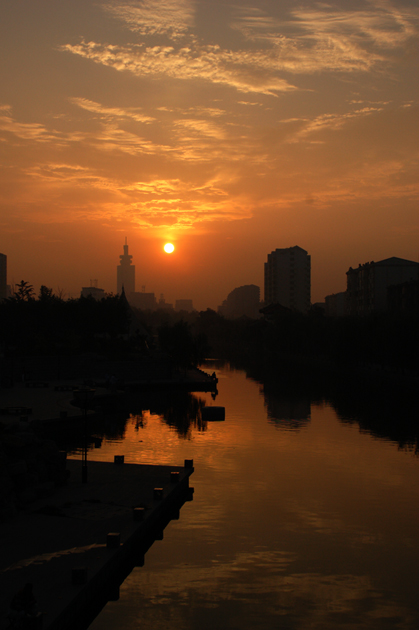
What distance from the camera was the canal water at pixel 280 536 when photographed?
12.4 m

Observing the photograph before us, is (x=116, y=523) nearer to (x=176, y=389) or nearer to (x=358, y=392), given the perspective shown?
(x=176, y=389)

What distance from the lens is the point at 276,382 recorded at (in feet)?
220

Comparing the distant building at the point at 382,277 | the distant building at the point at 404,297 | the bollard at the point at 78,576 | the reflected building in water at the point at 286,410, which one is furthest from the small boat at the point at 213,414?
the distant building at the point at 382,277

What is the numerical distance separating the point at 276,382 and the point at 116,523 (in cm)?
5285

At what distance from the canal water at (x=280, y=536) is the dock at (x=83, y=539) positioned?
0.52 m

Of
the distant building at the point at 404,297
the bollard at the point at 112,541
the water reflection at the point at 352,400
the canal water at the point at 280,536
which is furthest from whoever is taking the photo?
the distant building at the point at 404,297

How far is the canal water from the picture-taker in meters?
12.4

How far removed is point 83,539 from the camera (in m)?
13.9

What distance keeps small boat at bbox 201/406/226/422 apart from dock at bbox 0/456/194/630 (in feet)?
59.4

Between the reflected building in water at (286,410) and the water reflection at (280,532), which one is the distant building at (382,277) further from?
the water reflection at (280,532)

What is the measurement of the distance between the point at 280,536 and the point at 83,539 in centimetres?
580

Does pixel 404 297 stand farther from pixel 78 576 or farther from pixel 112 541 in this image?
pixel 78 576

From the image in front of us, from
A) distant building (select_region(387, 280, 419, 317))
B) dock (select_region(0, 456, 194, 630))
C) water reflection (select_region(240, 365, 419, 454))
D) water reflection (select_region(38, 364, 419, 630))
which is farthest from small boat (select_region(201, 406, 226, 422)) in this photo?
distant building (select_region(387, 280, 419, 317))

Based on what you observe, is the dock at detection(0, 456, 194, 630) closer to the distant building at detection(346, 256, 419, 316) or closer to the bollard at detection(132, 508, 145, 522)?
the bollard at detection(132, 508, 145, 522)
